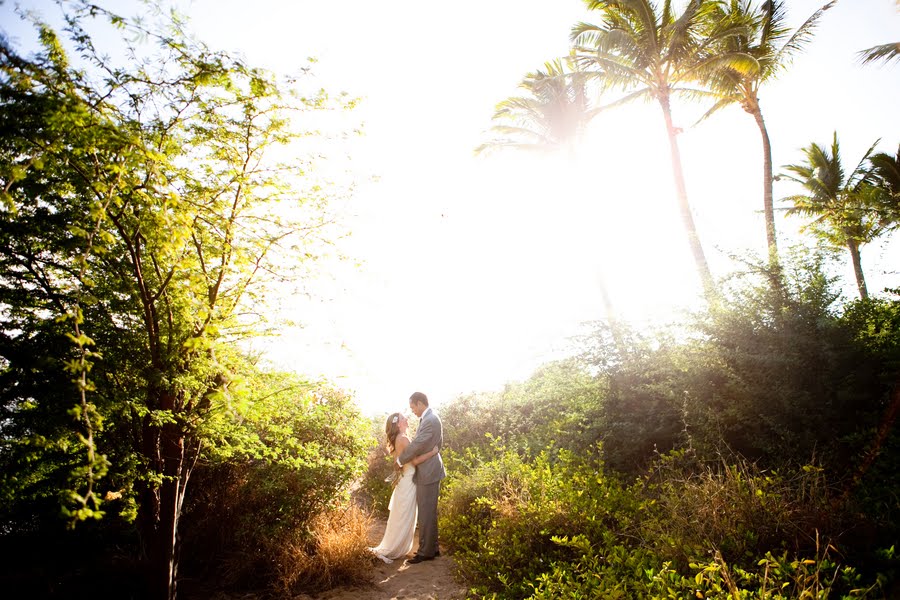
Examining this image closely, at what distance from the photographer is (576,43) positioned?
1216cm

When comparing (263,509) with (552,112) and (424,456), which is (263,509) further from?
(552,112)

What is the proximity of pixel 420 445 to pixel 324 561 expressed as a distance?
5.82ft

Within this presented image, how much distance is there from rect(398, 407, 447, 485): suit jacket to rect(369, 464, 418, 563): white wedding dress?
0.66ft

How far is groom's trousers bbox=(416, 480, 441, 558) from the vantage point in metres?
5.28

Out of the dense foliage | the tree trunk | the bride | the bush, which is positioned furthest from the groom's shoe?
the tree trunk

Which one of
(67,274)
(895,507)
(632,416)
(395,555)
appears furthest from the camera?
(632,416)

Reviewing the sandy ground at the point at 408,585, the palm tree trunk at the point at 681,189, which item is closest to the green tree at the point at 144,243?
the sandy ground at the point at 408,585

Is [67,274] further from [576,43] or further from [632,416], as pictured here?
[576,43]

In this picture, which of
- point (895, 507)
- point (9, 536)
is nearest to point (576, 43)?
point (895, 507)

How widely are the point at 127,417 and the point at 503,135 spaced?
15.1 m

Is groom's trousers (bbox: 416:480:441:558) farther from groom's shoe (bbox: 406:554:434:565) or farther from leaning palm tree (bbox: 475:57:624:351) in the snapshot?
leaning palm tree (bbox: 475:57:624:351)

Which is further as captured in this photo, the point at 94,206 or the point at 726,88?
the point at 726,88

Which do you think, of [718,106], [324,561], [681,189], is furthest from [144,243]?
[718,106]

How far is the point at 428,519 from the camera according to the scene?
533 centimetres
